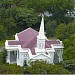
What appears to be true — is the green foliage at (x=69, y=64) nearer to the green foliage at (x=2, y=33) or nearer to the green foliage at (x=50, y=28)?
the green foliage at (x=2, y=33)

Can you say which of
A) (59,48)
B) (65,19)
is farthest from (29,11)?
(59,48)

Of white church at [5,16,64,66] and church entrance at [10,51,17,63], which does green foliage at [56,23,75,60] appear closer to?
white church at [5,16,64,66]

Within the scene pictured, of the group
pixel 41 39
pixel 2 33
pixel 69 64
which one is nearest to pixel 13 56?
pixel 41 39

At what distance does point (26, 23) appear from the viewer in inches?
2120

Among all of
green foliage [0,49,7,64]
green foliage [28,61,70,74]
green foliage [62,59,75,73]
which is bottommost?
green foliage [28,61,70,74]

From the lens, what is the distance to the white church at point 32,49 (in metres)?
39.0

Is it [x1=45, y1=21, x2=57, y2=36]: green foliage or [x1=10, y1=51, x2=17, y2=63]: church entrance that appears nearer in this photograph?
[x1=10, y1=51, x2=17, y2=63]: church entrance

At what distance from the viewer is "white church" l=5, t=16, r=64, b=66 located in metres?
39.0

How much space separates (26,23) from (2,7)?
546cm

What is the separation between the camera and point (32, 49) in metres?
40.2

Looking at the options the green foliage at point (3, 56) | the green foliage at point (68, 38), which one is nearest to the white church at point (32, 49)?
the green foliage at point (3, 56)

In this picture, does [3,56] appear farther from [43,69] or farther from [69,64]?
[43,69]

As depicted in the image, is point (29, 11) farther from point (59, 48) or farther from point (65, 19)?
point (59, 48)

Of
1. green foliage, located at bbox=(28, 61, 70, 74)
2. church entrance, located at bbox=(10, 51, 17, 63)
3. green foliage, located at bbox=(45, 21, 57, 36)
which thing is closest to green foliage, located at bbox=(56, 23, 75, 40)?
green foliage, located at bbox=(45, 21, 57, 36)
